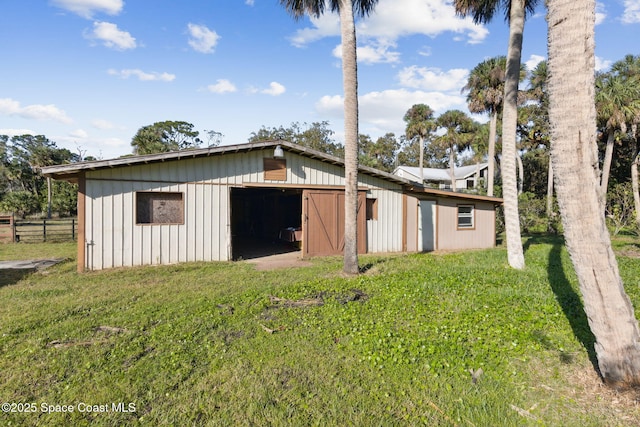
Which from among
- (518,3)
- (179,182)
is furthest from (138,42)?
(518,3)

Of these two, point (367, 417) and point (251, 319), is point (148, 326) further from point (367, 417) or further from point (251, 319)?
point (367, 417)

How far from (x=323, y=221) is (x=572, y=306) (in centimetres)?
703

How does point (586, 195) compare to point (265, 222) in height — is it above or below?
above

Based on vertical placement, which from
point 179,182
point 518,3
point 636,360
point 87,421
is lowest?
point 87,421

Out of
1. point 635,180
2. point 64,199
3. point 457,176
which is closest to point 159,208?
point 635,180

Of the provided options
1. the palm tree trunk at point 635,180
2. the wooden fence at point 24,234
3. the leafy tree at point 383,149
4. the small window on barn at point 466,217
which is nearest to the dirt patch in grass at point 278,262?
the small window on barn at point 466,217

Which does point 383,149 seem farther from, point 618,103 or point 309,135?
point 618,103

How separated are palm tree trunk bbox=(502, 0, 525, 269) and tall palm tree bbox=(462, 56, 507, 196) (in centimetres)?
1143

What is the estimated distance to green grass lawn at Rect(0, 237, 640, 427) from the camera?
2.66m

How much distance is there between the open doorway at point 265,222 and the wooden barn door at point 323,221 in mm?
1209

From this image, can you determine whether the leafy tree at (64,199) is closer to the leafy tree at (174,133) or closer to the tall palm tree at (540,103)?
the leafy tree at (174,133)

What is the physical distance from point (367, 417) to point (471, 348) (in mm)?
1690

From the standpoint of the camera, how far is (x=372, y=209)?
465 inches

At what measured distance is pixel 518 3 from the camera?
7.78 m
